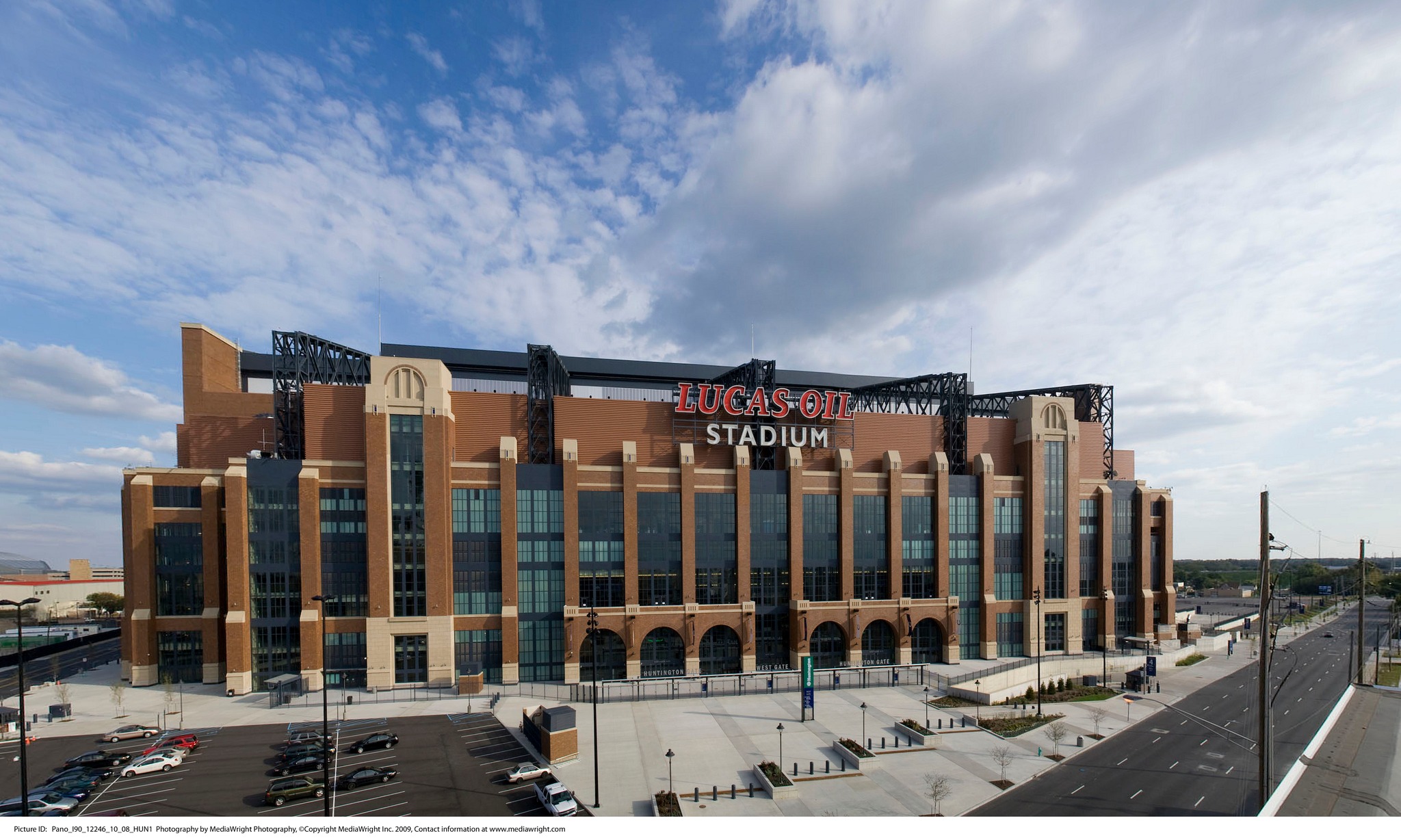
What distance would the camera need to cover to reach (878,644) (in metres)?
71.9

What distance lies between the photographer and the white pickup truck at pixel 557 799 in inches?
1328

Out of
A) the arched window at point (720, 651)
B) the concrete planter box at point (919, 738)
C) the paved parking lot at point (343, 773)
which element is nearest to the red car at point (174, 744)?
the paved parking lot at point (343, 773)

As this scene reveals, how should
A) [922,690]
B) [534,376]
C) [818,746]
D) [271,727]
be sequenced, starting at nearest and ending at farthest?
[818,746]
[271,727]
[922,690]
[534,376]

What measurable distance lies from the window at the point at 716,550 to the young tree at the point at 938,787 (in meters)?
30.2

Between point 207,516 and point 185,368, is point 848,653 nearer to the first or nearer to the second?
point 207,516

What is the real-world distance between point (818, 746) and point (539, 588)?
32.5 metres

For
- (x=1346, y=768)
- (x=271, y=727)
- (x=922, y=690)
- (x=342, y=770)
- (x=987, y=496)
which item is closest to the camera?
(x=1346, y=768)

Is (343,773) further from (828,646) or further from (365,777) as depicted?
(828,646)

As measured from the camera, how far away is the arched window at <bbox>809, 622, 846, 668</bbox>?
229ft

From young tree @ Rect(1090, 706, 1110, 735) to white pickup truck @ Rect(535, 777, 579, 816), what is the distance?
1685 inches

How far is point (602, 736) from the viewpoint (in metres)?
47.0

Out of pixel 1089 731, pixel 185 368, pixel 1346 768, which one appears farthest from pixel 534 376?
pixel 1346 768

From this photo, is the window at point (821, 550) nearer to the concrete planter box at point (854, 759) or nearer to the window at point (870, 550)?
the window at point (870, 550)

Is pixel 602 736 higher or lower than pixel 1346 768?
lower
